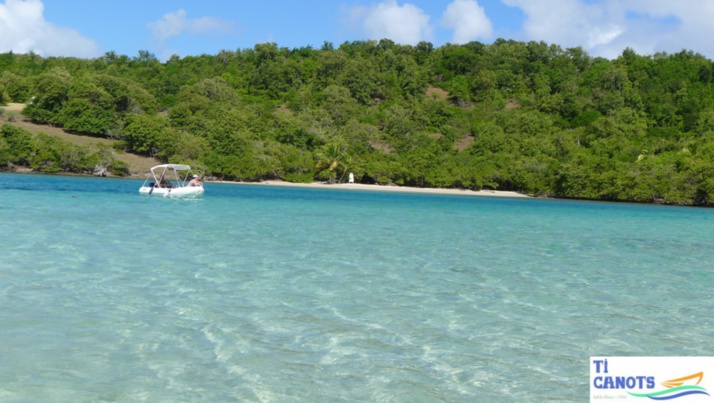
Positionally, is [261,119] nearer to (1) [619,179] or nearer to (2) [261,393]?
(1) [619,179]

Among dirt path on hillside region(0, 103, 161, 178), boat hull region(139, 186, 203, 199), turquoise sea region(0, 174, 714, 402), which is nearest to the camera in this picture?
turquoise sea region(0, 174, 714, 402)

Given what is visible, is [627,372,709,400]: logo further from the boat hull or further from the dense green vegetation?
the dense green vegetation

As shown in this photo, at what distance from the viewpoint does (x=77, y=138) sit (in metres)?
96.4

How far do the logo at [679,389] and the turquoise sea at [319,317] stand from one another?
186cm

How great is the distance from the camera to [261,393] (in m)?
6.60

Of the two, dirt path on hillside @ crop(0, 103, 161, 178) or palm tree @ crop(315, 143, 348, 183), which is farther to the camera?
palm tree @ crop(315, 143, 348, 183)

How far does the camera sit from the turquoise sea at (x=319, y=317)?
22.8ft

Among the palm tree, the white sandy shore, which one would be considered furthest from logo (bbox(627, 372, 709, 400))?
the palm tree

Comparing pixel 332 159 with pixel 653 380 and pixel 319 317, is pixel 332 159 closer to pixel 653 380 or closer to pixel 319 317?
pixel 319 317

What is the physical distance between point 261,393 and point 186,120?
10343 centimetres

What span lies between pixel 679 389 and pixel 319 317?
19.6 ft

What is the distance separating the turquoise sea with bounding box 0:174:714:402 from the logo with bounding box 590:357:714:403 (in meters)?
1.74

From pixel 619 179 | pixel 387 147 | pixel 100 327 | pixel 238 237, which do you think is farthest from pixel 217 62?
pixel 100 327

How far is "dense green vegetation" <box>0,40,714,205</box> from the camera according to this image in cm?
9156
